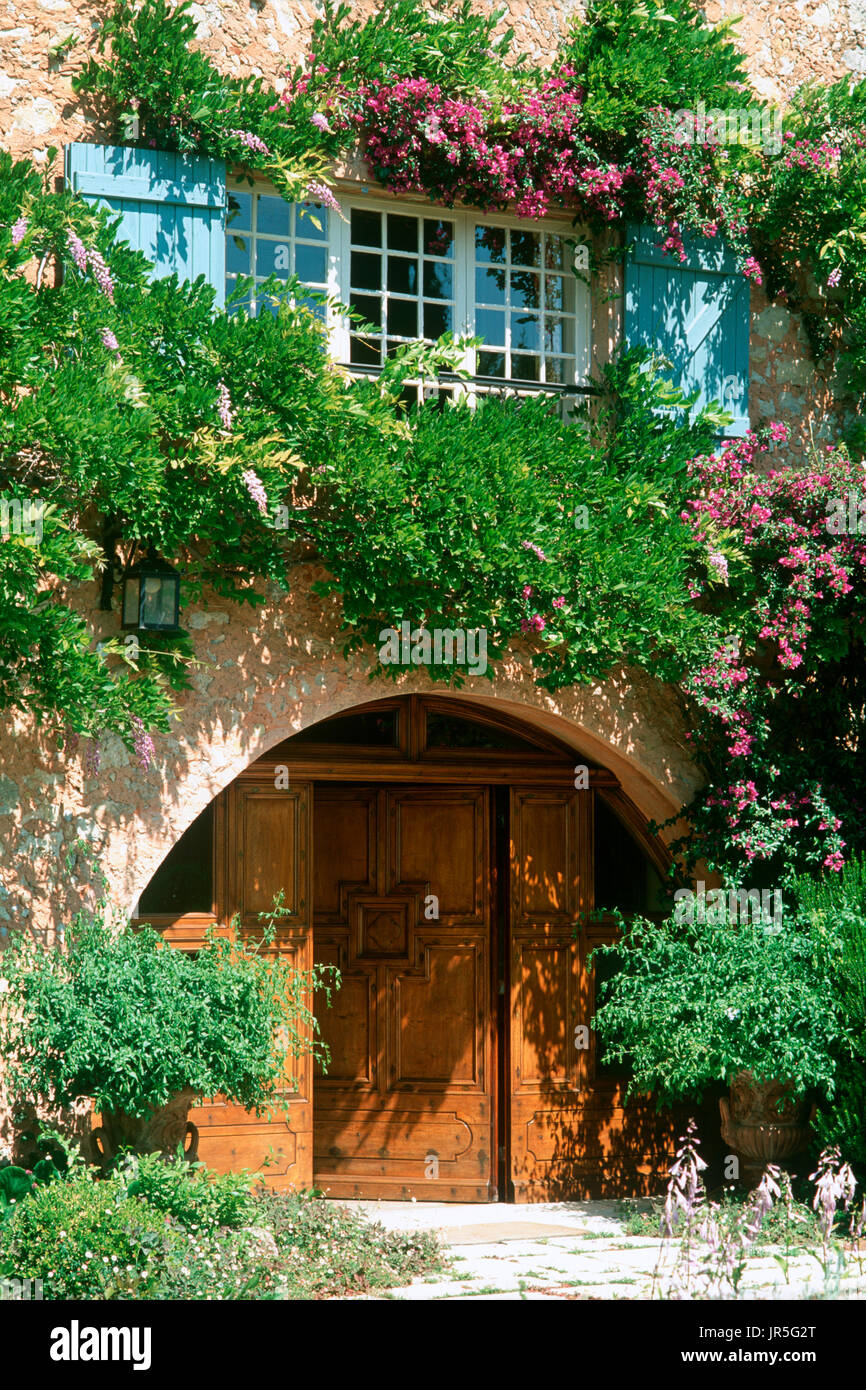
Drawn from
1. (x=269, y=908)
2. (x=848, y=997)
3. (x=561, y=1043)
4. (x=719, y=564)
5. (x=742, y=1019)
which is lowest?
(x=561, y=1043)

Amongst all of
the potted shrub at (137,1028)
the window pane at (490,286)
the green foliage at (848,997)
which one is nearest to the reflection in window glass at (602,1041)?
the green foliage at (848,997)

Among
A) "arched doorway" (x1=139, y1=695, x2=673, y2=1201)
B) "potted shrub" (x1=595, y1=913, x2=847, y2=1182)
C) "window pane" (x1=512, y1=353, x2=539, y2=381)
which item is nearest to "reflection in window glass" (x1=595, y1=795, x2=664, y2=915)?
"arched doorway" (x1=139, y1=695, x2=673, y2=1201)

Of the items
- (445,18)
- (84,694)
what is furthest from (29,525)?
(445,18)

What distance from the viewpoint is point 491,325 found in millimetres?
8539

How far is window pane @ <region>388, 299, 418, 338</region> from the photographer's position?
8266mm

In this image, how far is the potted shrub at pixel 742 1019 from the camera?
296 inches

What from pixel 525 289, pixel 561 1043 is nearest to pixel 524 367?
pixel 525 289

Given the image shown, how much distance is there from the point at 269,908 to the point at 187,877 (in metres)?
0.49

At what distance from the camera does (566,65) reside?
328 inches

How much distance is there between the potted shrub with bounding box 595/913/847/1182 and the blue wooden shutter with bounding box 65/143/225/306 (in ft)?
13.2

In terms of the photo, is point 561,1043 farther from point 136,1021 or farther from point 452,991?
point 136,1021

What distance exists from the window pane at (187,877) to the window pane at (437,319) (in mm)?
2829

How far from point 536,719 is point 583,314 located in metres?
2.30
